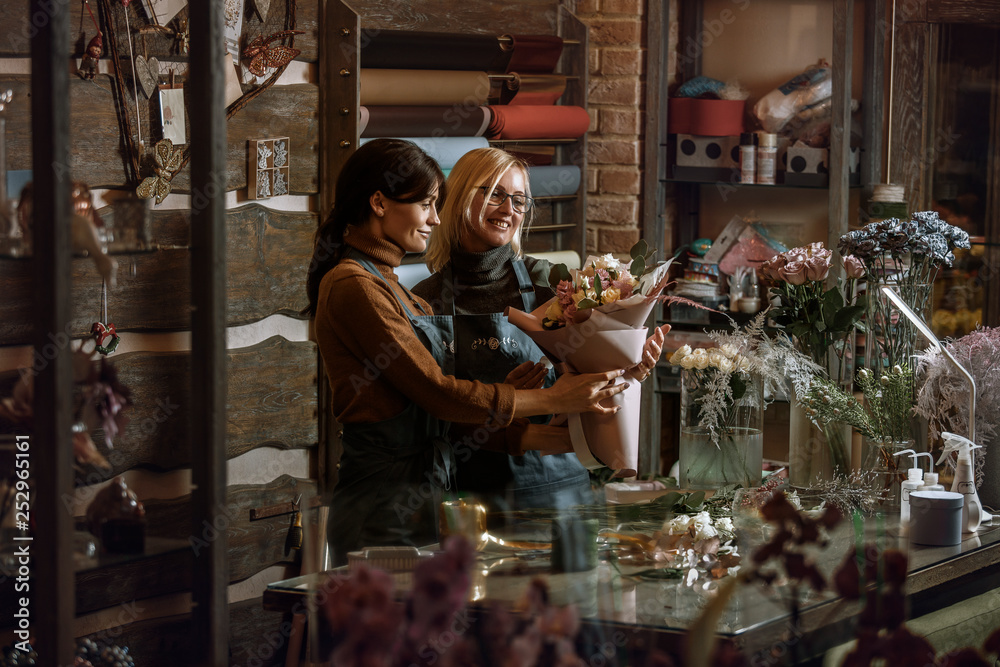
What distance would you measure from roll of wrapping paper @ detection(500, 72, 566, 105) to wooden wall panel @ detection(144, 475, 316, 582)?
1489 mm

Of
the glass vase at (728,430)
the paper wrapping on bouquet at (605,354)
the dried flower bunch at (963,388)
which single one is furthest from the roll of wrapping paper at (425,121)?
the dried flower bunch at (963,388)

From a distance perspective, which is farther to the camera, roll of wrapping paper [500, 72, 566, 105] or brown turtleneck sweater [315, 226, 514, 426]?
roll of wrapping paper [500, 72, 566, 105]

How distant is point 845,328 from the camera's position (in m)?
2.41

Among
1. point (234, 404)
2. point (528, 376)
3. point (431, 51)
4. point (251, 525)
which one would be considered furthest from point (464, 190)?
point (251, 525)

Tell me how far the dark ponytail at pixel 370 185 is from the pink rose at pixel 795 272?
76 cm

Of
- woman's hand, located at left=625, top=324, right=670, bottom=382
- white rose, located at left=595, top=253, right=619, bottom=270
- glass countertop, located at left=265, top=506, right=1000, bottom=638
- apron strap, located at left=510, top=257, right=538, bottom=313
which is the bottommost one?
glass countertop, located at left=265, top=506, right=1000, bottom=638

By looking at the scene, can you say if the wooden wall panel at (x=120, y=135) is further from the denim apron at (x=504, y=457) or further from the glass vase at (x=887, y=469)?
the glass vase at (x=887, y=469)

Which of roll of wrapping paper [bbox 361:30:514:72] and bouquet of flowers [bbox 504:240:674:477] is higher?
roll of wrapping paper [bbox 361:30:514:72]

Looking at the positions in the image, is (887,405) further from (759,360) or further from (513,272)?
(513,272)

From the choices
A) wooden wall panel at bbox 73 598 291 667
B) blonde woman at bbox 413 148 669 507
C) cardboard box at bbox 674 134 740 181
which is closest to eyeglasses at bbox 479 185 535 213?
blonde woman at bbox 413 148 669 507

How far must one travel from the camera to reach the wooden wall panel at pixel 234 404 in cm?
272

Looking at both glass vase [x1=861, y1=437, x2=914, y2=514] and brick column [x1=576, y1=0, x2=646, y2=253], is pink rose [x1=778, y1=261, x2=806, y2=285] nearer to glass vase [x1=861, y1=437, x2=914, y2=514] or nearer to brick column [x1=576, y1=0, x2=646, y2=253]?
glass vase [x1=861, y1=437, x2=914, y2=514]

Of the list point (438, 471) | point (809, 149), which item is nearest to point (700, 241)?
point (809, 149)

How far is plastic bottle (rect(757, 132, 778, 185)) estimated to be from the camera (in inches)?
152
